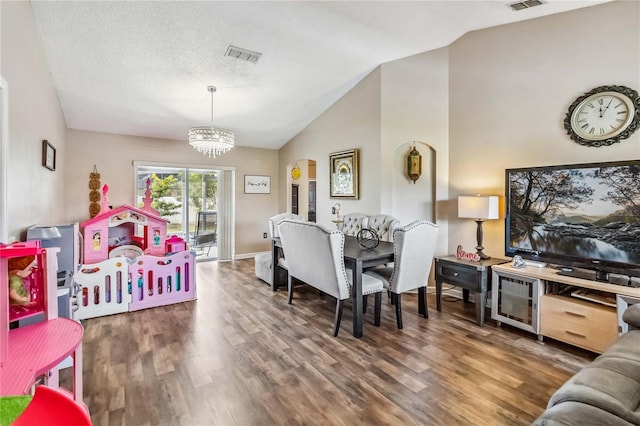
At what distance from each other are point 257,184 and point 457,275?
459cm

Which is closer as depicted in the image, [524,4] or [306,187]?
[524,4]

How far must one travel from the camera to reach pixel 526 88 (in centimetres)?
319

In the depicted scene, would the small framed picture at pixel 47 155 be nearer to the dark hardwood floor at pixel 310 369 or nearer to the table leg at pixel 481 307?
the dark hardwood floor at pixel 310 369

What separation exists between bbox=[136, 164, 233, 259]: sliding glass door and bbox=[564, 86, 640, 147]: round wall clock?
5508mm

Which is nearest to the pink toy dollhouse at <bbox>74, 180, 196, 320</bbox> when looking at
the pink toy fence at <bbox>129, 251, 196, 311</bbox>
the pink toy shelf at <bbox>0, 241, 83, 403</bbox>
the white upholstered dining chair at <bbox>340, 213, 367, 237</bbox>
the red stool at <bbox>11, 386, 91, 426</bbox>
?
the pink toy fence at <bbox>129, 251, 196, 311</bbox>

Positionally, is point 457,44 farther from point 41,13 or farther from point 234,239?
point 234,239

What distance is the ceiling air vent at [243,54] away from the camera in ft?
11.0

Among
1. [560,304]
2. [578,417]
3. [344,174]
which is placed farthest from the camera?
[344,174]

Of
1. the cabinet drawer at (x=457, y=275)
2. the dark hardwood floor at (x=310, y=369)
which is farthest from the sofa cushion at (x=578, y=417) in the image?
the cabinet drawer at (x=457, y=275)

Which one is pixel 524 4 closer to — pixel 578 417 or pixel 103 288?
pixel 578 417

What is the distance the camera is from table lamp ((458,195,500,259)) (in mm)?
3219

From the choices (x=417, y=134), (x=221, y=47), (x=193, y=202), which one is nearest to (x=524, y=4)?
(x=417, y=134)

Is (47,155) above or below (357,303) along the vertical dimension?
above

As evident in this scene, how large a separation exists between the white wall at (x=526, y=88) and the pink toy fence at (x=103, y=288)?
13.3 ft
